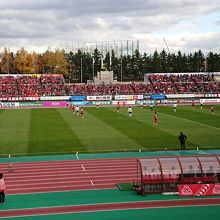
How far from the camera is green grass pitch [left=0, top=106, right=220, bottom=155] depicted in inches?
1179

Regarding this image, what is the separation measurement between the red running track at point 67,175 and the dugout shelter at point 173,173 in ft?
7.16

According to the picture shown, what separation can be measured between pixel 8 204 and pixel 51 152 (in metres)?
12.0

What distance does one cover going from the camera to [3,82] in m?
85.6

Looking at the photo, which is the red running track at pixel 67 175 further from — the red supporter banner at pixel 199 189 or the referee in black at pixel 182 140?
the referee in black at pixel 182 140

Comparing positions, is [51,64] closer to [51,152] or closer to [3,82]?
[3,82]

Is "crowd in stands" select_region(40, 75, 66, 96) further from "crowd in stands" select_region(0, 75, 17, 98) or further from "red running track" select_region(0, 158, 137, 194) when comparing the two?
"red running track" select_region(0, 158, 137, 194)

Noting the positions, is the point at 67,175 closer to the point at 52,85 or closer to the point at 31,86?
the point at 31,86

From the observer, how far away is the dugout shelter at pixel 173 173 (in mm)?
17422

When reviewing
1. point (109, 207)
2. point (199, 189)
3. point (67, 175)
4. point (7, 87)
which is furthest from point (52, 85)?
point (109, 207)

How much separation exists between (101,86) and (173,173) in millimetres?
71993

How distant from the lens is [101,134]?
3603cm

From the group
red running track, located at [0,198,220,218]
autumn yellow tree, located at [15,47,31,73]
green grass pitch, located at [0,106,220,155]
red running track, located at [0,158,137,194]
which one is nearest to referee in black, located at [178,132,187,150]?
green grass pitch, located at [0,106,220,155]

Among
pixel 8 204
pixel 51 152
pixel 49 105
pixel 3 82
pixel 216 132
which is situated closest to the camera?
pixel 8 204

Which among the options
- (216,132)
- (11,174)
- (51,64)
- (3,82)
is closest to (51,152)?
(11,174)
